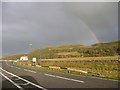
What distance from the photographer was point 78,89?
1236 cm

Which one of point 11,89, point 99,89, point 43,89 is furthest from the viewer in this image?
point 11,89

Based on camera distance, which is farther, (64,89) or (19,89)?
(19,89)

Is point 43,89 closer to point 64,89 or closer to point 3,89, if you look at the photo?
point 64,89

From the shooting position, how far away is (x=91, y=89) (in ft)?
39.9

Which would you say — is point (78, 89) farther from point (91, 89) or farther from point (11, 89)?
point (11, 89)

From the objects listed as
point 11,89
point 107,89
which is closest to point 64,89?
point 107,89

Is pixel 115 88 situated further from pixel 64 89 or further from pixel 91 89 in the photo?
pixel 64 89

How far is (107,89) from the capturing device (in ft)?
39.7

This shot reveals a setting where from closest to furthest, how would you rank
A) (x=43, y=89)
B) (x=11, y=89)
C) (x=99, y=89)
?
(x=99, y=89) < (x=43, y=89) < (x=11, y=89)

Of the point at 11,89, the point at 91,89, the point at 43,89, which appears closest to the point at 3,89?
the point at 11,89

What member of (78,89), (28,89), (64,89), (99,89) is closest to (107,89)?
(99,89)

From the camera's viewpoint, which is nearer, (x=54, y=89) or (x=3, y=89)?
(x=54, y=89)

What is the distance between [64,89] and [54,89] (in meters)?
0.55

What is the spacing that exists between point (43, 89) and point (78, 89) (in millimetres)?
1948
